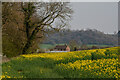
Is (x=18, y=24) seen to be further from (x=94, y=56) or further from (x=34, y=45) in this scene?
(x=94, y=56)

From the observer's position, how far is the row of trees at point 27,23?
22.2m

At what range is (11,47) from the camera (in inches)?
949

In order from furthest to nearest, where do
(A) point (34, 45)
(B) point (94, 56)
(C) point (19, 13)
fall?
(A) point (34, 45) → (C) point (19, 13) → (B) point (94, 56)

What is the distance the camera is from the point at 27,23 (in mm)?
23312

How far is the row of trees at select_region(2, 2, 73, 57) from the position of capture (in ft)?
72.8

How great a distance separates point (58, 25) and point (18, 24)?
19.9 ft

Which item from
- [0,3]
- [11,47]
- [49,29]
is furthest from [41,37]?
[0,3]

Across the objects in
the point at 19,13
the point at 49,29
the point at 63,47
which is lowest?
the point at 63,47

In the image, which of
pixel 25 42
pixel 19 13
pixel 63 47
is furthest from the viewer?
pixel 63 47

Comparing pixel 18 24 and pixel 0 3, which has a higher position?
pixel 0 3

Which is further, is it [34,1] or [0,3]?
[34,1]

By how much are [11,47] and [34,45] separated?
3.81 m

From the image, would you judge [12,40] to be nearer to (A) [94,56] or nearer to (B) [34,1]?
(B) [34,1]

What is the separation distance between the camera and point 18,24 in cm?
2272
